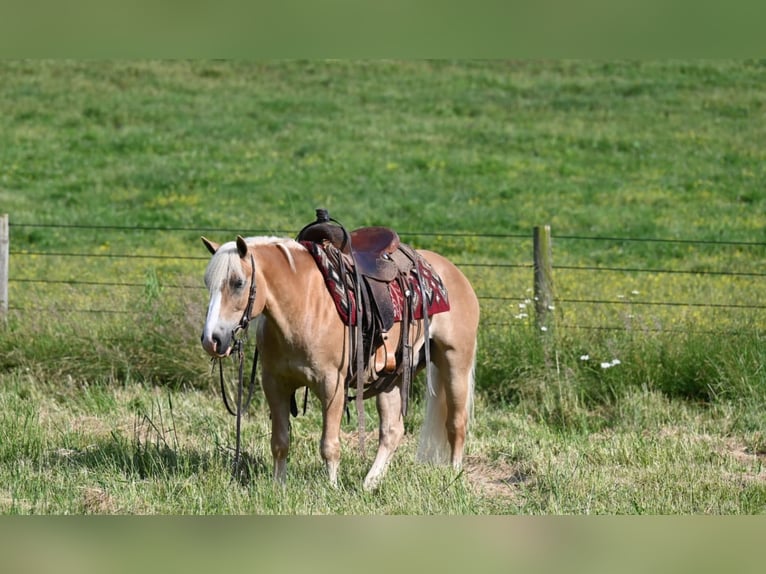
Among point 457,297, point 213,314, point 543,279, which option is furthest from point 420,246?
point 213,314

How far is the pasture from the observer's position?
607 cm

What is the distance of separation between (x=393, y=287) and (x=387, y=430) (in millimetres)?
943

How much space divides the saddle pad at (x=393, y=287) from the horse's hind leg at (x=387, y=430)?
2.10 feet

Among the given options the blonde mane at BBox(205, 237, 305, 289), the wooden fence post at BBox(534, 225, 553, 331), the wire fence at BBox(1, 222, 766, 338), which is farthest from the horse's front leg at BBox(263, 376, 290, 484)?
the wooden fence post at BBox(534, 225, 553, 331)

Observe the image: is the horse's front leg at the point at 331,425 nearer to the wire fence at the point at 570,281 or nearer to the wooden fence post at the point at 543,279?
the wire fence at the point at 570,281

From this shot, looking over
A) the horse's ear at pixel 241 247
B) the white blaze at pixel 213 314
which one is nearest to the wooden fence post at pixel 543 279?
the horse's ear at pixel 241 247

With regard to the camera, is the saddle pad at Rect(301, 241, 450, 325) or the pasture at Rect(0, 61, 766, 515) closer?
the saddle pad at Rect(301, 241, 450, 325)

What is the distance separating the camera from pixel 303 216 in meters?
15.7

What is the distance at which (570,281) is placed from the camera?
12648 millimetres

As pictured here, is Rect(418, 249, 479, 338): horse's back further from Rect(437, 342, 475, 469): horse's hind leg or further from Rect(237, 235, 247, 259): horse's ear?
Rect(237, 235, 247, 259): horse's ear

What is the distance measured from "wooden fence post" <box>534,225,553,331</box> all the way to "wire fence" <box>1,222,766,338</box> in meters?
0.13

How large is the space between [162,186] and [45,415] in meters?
10.7

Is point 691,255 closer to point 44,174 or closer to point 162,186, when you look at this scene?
point 162,186

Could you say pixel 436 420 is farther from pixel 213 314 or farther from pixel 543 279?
pixel 543 279
